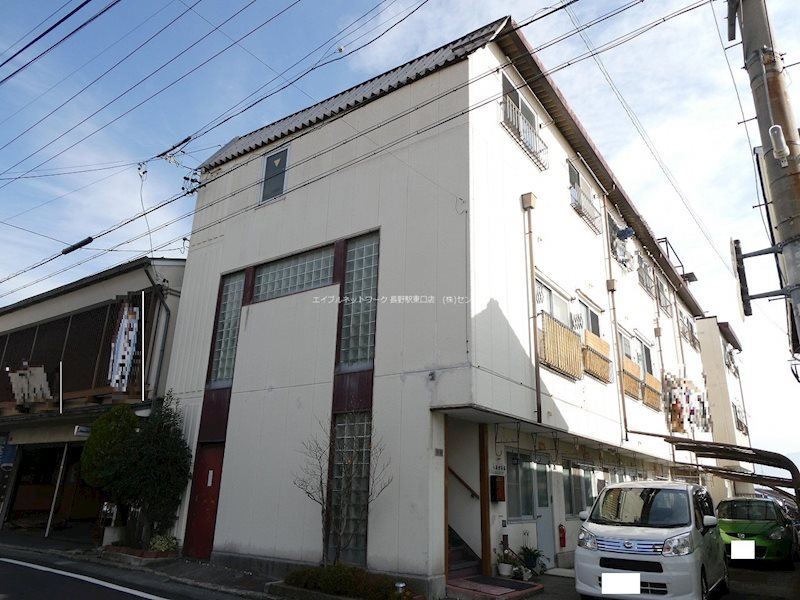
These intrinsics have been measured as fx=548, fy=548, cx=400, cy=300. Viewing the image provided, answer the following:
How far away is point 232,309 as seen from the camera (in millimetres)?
13531

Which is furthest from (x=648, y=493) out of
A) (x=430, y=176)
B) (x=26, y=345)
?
(x=26, y=345)

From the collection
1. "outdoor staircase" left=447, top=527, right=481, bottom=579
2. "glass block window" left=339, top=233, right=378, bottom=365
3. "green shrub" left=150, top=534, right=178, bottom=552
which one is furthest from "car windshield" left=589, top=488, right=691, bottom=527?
"green shrub" left=150, top=534, right=178, bottom=552

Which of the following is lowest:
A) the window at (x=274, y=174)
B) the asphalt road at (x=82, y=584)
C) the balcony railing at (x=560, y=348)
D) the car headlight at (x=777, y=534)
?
the asphalt road at (x=82, y=584)

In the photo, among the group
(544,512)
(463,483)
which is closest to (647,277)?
(544,512)

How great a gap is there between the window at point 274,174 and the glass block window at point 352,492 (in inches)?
251

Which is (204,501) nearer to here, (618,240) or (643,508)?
(643,508)

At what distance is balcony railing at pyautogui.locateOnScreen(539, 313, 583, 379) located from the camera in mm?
11727

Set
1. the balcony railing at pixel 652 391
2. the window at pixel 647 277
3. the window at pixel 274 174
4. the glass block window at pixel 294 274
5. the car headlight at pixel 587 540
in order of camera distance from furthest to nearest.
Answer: the window at pixel 647 277
the balcony railing at pixel 652 391
the window at pixel 274 174
the glass block window at pixel 294 274
the car headlight at pixel 587 540

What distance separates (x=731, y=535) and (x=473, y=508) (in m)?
6.75

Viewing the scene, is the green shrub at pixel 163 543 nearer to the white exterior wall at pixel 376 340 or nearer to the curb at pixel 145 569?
the white exterior wall at pixel 376 340

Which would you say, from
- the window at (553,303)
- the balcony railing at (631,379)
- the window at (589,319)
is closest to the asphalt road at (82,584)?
the window at (553,303)

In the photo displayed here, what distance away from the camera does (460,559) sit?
32.2ft

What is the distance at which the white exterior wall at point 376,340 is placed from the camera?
9125mm

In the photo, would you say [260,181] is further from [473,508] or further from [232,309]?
[473,508]
